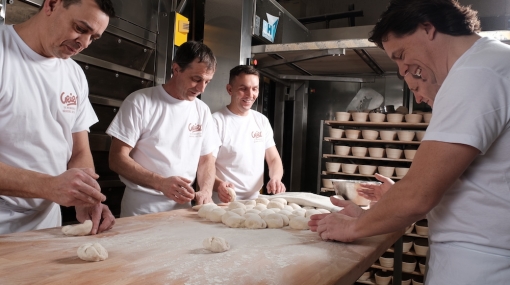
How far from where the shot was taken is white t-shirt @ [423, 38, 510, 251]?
1.05 m

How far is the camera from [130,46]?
3.01 m

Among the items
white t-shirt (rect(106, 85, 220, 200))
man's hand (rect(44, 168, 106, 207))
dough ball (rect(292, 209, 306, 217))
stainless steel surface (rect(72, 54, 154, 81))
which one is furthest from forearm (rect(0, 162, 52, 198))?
stainless steel surface (rect(72, 54, 154, 81))

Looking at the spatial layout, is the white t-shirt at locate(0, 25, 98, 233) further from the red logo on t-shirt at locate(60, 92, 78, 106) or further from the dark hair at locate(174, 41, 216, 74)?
the dark hair at locate(174, 41, 216, 74)

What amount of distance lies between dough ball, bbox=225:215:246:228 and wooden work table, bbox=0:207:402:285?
0.04 metres

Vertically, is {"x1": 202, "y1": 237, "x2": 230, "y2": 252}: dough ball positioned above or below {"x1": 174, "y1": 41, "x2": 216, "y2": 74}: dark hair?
below

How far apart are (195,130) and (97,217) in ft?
4.01

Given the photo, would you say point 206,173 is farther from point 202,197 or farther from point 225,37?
point 225,37

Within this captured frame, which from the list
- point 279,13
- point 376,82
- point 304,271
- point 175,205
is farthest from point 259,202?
point 376,82

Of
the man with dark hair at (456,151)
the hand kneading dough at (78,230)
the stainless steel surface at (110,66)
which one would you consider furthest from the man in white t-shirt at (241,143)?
the man with dark hair at (456,151)

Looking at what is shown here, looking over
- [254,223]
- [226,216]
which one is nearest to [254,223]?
[254,223]

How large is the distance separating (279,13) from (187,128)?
214cm

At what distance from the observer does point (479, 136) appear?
1.05 m

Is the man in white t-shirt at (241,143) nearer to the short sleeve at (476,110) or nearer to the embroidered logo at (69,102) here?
the embroidered logo at (69,102)

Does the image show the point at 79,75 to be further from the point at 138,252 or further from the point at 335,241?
the point at 335,241
